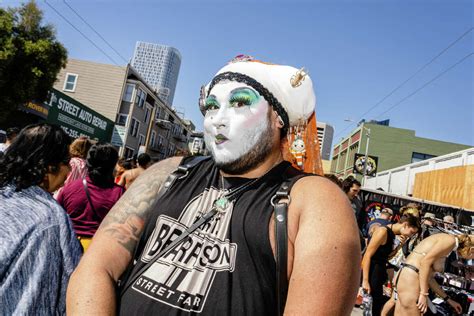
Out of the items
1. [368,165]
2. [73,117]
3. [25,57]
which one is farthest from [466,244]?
[368,165]

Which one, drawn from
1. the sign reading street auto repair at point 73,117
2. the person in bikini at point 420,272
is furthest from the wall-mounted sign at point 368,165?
the person in bikini at point 420,272

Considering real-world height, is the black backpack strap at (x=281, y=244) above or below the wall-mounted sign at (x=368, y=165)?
below

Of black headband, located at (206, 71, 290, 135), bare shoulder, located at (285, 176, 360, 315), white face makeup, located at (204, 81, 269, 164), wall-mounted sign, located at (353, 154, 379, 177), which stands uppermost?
wall-mounted sign, located at (353, 154, 379, 177)

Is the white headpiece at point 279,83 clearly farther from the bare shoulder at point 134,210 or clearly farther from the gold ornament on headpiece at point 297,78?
the bare shoulder at point 134,210

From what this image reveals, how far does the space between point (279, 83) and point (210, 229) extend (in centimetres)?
77

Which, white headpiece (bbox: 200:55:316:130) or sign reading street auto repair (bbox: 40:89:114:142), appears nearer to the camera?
white headpiece (bbox: 200:55:316:130)

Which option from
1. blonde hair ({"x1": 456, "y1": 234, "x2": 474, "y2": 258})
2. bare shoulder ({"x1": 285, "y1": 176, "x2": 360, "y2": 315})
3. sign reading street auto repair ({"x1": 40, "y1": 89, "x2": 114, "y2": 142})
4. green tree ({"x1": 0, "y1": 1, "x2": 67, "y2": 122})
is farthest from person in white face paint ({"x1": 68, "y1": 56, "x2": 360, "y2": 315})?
sign reading street auto repair ({"x1": 40, "y1": 89, "x2": 114, "y2": 142})

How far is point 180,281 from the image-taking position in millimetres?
1271

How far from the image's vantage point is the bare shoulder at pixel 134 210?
4.72 ft

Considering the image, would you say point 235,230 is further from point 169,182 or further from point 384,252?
point 384,252

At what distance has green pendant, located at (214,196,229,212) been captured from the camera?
141 centimetres

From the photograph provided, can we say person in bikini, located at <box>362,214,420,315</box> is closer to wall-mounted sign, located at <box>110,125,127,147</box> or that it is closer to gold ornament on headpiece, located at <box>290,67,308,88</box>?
gold ornament on headpiece, located at <box>290,67,308,88</box>

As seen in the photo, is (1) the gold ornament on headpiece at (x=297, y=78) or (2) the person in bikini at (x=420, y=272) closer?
(1) the gold ornament on headpiece at (x=297, y=78)

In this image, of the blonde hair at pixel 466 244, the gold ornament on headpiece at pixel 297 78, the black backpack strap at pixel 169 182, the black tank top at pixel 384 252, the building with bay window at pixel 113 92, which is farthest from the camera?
the building with bay window at pixel 113 92
